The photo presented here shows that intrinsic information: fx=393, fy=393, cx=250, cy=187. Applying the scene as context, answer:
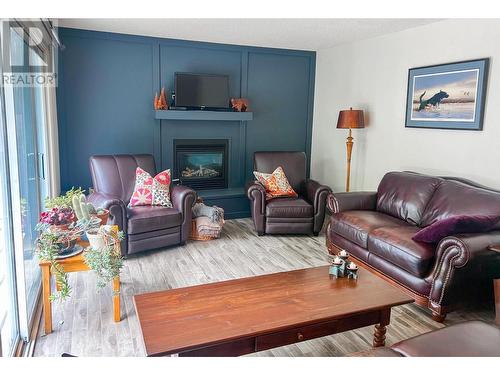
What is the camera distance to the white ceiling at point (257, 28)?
3965mm

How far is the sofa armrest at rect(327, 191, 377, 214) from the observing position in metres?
3.93

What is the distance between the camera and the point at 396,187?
154 inches

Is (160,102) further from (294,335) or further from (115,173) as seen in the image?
(294,335)

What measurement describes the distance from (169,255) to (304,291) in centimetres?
199

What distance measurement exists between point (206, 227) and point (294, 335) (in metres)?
2.53

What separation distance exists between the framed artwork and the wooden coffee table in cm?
212

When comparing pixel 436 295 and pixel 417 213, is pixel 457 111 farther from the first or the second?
pixel 436 295

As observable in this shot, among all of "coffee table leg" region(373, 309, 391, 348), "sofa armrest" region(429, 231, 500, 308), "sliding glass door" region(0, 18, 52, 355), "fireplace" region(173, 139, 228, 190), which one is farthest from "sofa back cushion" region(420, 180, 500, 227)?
"sliding glass door" region(0, 18, 52, 355)

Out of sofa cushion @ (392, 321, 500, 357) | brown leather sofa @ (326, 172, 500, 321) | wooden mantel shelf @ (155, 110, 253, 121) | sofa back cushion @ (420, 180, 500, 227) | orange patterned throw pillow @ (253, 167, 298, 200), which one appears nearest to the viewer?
sofa cushion @ (392, 321, 500, 357)

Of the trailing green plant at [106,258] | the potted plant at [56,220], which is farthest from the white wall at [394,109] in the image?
the potted plant at [56,220]

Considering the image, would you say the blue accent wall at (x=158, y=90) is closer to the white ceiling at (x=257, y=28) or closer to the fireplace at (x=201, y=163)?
the fireplace at (x=201, y=163)

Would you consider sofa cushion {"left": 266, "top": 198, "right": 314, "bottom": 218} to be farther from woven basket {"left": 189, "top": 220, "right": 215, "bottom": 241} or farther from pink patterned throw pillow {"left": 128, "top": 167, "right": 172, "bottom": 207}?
pink patterned throw pillow {"left": 128, "top": 167, "right": 172, "bottom": 207}

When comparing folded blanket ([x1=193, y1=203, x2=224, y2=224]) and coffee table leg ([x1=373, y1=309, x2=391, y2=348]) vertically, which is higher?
folded blanket ([x1=193, y1=203, x2=224, y2=224])
